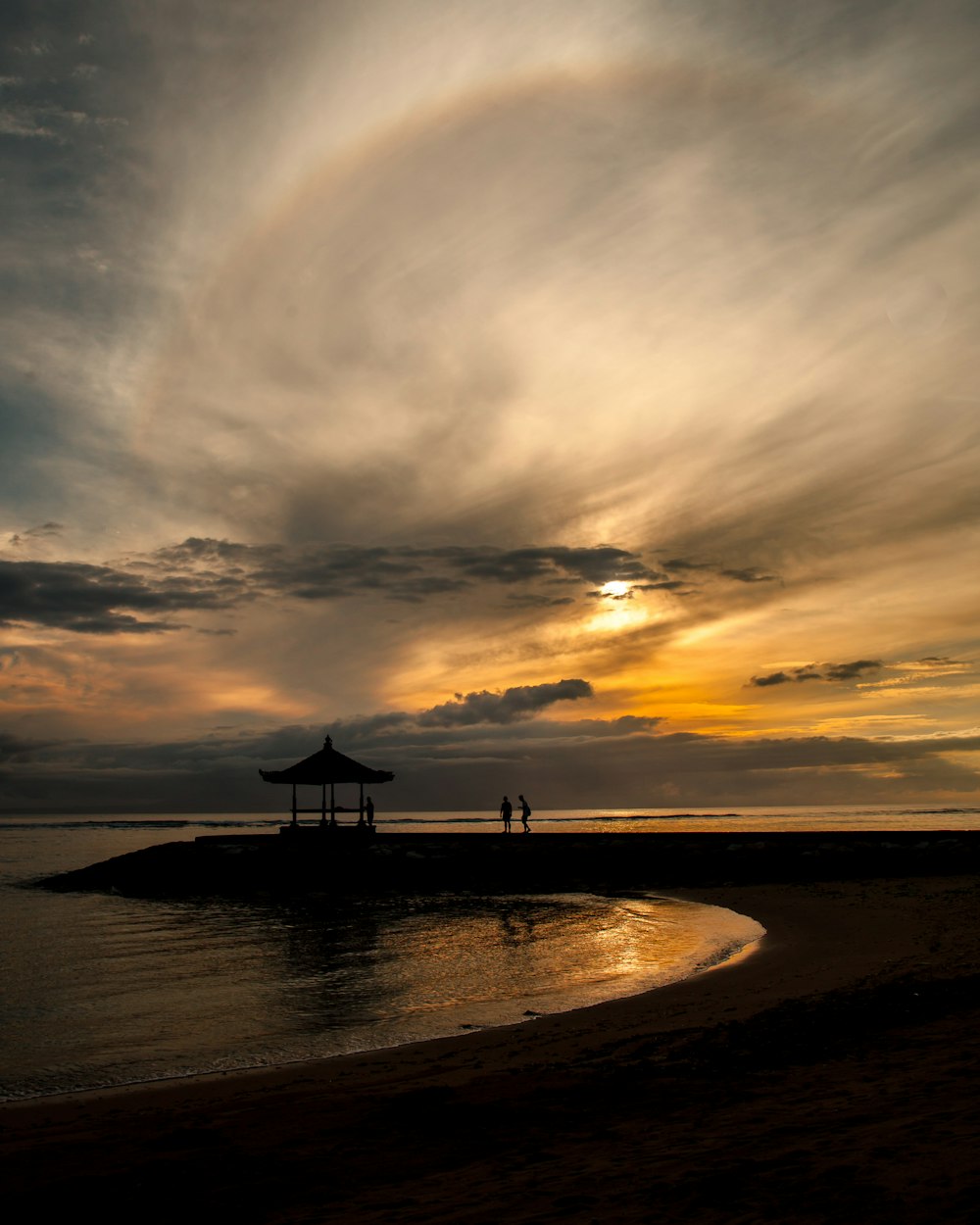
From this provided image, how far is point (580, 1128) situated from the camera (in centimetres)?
748

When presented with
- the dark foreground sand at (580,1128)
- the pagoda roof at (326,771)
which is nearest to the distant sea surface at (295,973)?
the dark foreground sand at (580,1128)

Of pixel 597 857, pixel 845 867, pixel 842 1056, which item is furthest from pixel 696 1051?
pixel 597 857

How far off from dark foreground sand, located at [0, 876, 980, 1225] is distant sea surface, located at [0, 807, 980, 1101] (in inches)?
57.9

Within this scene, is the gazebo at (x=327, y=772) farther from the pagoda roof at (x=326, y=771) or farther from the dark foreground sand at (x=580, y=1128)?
the dark foreground sand at (x=580, y=1128)

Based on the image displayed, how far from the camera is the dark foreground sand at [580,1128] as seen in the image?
5750 millimetres

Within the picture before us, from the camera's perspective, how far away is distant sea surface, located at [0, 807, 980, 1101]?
470 inches

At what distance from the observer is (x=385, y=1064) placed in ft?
34.1

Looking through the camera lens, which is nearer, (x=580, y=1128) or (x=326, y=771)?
(x=580, y=1128)

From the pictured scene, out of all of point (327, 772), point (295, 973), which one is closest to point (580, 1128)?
point (295, 973)

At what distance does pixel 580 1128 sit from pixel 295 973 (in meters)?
11.3

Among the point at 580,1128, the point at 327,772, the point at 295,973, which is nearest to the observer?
the point at 580,1128

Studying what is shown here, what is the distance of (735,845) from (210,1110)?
116ft

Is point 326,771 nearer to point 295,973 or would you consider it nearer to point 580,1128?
point 295,973

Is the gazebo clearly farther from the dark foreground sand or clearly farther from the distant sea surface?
the dark foreground sand
